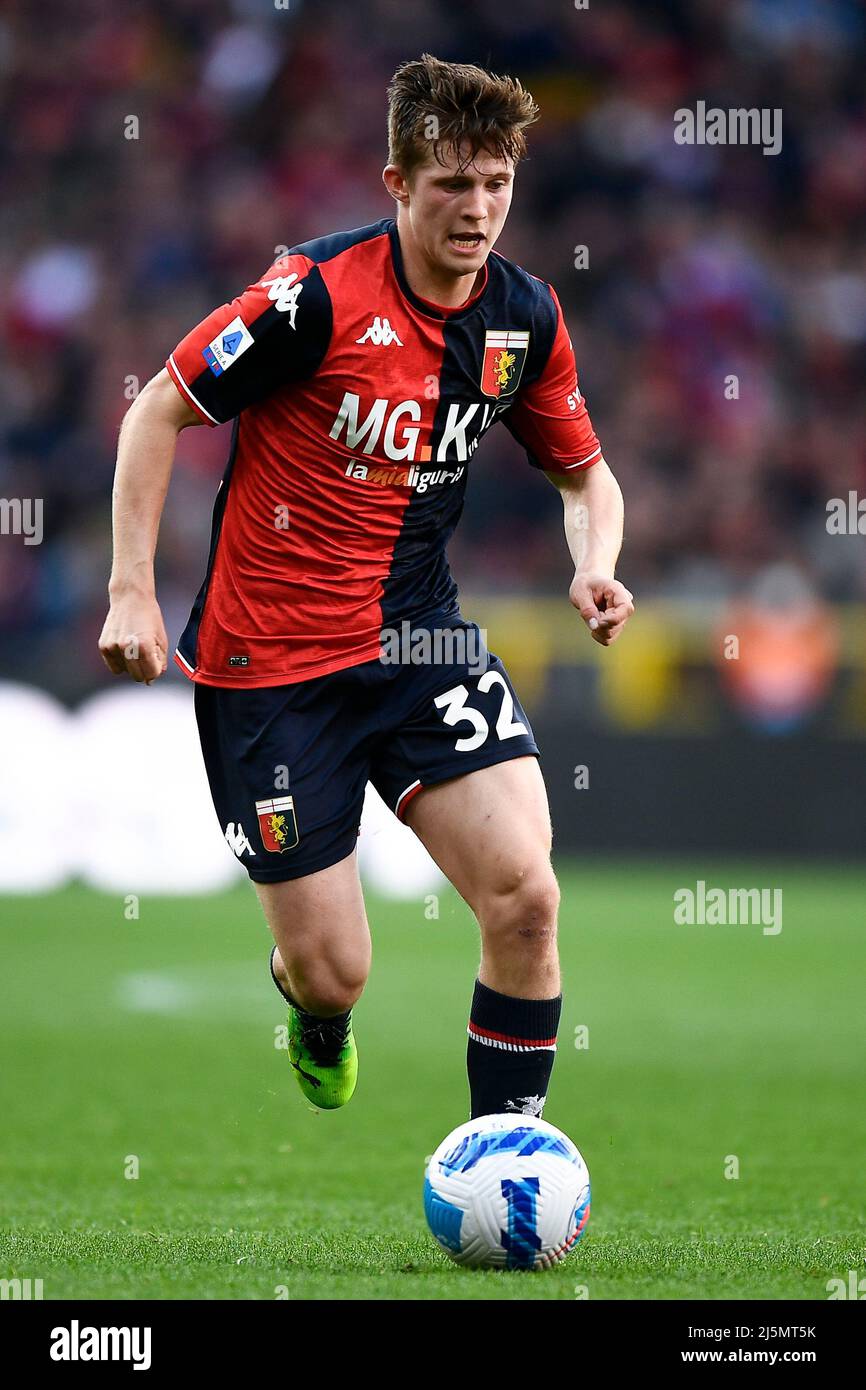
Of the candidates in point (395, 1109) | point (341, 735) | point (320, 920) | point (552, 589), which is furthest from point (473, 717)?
point (552, 589)

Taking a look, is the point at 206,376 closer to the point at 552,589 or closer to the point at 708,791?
the point at 708,791

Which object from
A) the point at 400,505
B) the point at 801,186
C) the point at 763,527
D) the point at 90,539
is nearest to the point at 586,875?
the point at 763,527

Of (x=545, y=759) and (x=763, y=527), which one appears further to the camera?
(x=763, y=527)

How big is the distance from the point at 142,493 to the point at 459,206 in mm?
929

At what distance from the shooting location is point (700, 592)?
1417 centimetres

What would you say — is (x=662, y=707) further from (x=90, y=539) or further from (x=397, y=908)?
(x=90, y=539)

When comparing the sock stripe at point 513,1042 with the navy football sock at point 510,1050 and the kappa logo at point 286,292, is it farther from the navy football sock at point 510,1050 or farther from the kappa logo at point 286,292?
the kappa logo at point 286,292

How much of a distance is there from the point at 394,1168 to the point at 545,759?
24.1 ft

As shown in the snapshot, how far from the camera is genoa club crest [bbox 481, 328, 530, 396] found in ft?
14.8

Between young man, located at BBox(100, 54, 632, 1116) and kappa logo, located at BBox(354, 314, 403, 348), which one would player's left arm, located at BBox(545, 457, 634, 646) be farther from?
kappa logo, located at BBox(354, 314, 403, 348)

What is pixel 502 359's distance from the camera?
454cm

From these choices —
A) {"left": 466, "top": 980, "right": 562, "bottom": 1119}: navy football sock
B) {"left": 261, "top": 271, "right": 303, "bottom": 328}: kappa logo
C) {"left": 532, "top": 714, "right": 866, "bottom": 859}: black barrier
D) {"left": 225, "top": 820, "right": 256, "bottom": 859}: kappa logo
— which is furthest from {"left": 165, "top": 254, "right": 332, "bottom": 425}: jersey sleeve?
{"left": 532, "top": 714, "right": 866, "bottom": 859}: black barrier

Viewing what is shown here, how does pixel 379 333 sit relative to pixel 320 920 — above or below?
above

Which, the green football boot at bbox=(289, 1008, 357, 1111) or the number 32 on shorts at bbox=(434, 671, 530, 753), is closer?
the number 32 on shorts at bbox=(434, 671, 530, 753)
